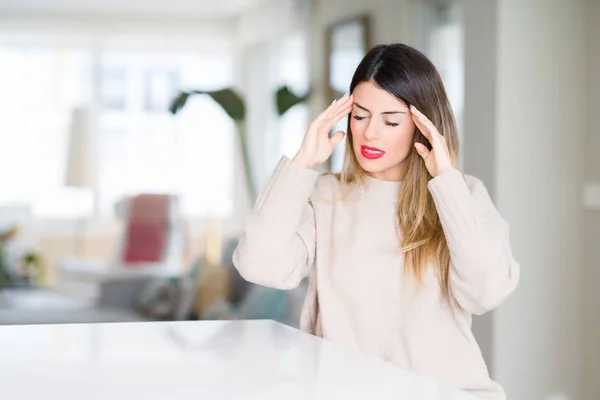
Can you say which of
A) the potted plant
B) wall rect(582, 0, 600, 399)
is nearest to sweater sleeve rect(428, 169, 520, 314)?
wall rect(582, 0, 600, 399)

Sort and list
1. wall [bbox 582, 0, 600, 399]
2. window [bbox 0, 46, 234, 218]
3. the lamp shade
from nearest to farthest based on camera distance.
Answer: wall [bbox 582, 0, 600, 399] < the lamp shade < window [bbox 0, 46, 234, 218]

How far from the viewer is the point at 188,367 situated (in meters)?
1.14

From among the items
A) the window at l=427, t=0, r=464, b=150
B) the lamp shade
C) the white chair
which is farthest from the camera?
the lamp shade

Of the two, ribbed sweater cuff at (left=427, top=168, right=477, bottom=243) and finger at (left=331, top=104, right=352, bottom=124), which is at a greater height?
finger at (left=331, top=104, right=352, bottom=124)

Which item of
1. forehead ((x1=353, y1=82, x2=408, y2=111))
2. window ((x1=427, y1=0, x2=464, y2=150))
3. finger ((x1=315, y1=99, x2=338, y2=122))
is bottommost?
finger ((x1=315, y1=99, x2=338, y2=122))

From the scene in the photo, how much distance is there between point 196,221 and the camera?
18.5ft

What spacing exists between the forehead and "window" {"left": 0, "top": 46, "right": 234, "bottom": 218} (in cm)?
602

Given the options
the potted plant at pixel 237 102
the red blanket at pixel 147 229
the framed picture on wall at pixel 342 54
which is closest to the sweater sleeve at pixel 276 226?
the potted plant at pixel 237 102

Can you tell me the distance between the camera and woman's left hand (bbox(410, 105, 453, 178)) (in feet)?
5.18

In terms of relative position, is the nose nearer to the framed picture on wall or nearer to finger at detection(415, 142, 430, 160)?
finger at detection(415, 142, 430, 160)

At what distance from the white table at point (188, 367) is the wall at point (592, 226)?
2.23 m

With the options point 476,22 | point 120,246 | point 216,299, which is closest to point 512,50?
point 476,22

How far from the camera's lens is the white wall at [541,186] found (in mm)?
3285

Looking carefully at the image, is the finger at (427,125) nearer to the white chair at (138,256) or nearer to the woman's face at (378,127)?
the woman's face at (378,127)
